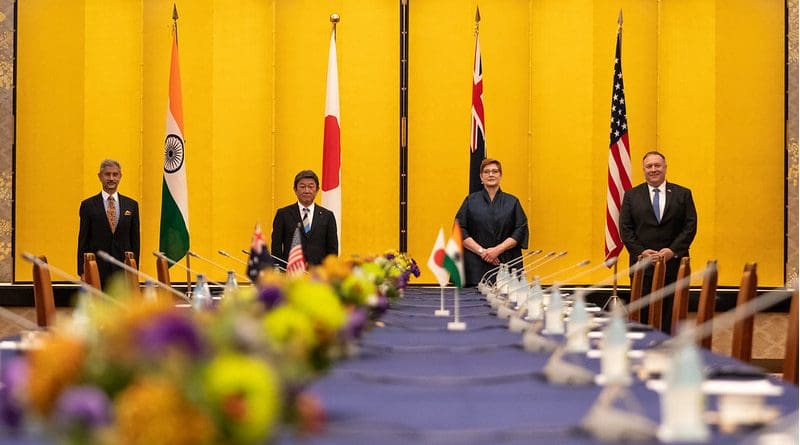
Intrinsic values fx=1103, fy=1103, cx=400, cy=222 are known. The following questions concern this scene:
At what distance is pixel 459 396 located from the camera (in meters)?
2.13

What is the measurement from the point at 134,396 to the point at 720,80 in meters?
7.70

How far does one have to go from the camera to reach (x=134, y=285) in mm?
5398

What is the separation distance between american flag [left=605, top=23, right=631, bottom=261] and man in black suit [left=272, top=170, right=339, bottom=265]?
82.1 inches

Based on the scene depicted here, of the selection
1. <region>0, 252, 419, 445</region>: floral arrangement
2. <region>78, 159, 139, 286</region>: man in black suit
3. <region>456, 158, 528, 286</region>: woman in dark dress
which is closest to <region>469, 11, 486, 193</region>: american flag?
<region>456, 158, 528, 286</region>: woman in dark dress

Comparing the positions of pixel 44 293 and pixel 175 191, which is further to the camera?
pixel 175 191

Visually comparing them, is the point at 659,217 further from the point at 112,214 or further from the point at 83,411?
the point at 83,411

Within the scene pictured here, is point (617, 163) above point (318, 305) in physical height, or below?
above

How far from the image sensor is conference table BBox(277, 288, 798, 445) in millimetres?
1705

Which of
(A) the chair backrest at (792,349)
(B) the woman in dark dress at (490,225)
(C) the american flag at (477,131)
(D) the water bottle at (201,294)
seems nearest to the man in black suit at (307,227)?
(B) the woman in dark dress at (490,225)

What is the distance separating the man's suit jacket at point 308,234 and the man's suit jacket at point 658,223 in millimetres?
1827

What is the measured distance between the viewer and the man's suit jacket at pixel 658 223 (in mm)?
6742

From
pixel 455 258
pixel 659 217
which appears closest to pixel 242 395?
pixel 455 258

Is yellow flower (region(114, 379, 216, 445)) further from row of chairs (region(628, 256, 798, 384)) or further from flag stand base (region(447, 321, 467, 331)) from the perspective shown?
flag stand base (region(447, 321, 467, 331))

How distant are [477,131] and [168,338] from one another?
22.1 feet
